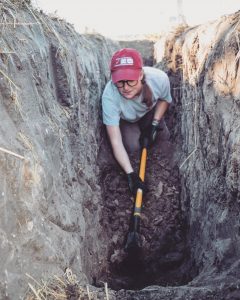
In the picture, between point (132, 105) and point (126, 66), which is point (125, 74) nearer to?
point (126, 66)

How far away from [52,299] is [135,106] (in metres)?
2.87

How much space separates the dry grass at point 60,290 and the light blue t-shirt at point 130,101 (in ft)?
7.65

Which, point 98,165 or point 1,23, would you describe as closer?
point 1,23

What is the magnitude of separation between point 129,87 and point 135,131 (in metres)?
0.98

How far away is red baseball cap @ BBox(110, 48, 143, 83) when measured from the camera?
406cm

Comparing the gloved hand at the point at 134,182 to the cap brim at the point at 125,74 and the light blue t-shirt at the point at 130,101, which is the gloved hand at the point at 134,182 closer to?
the light blue t-shirt at the point at 130,101

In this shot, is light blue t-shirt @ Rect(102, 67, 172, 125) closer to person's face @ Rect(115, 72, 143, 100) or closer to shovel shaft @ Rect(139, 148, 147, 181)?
person's face @ Rect(115, 72, 143, 100)

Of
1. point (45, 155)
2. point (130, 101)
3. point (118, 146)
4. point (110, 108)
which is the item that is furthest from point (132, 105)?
point (45, 155)

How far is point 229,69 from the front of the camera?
3.21 meters

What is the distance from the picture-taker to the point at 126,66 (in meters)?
4.08

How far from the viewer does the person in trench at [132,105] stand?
4160 millimetres

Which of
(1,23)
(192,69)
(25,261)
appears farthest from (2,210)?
(192,69)

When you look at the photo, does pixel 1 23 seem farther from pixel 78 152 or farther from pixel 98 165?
pixel 98 165

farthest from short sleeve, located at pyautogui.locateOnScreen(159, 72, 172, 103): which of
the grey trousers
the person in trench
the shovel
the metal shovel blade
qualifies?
the metal shovel blade
